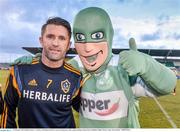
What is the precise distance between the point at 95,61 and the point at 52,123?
403 millimetres

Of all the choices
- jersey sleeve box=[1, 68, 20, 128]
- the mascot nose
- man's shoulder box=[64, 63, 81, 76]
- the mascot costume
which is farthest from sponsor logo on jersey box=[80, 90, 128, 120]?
jersey sleeve box=[1, 68, 20, 128]

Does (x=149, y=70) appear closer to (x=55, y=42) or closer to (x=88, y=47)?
(x=88, y=47)

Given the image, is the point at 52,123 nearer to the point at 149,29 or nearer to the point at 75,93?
the point at 75,93

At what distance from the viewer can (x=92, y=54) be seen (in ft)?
7.83

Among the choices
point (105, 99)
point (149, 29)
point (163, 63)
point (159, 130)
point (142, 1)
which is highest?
point (142, 1)

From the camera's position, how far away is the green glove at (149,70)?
2.19 m

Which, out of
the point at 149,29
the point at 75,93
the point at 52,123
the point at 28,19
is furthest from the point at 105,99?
the point at 28,19

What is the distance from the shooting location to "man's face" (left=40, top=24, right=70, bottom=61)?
7.79 feet

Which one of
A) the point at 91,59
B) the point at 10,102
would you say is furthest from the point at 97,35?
the point at 10,102

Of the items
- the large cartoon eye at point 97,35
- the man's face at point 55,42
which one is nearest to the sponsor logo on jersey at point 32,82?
the man's face at point 55,42

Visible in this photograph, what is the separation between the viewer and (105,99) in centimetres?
240

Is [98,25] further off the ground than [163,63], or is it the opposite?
[98,25]

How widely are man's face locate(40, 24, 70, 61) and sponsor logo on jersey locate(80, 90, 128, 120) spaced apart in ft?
0.83

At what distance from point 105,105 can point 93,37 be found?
370 millimetres
